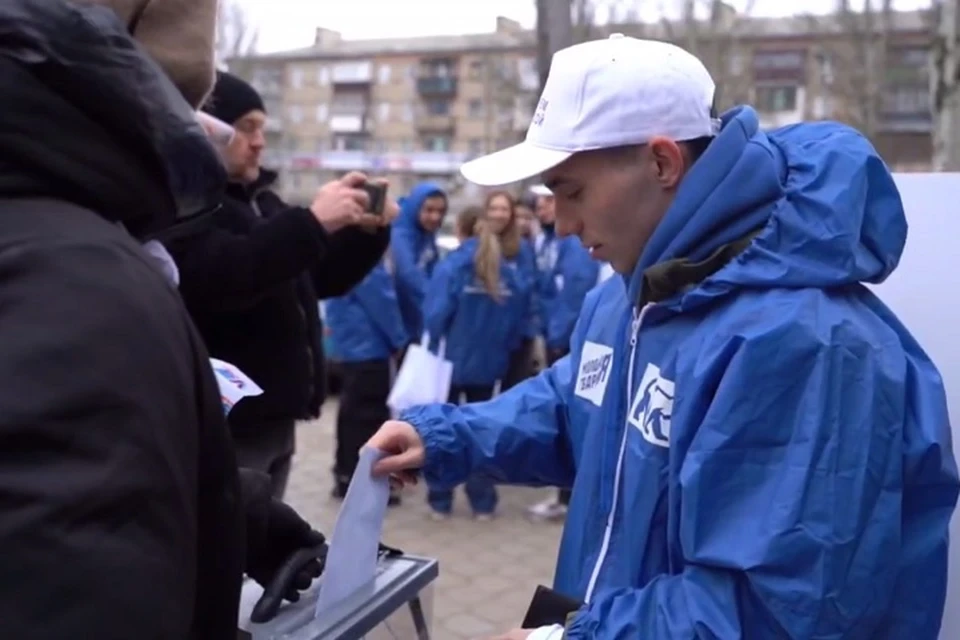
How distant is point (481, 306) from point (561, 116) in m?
4.74

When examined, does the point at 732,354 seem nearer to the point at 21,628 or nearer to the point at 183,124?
the point at 183,124

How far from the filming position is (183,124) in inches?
40.6

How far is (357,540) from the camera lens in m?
1.75

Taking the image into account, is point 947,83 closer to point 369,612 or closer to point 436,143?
point 369,612

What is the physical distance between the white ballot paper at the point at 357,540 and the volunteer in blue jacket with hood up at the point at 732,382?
5cm

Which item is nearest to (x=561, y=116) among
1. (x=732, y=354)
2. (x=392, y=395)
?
(x=732, y=354)

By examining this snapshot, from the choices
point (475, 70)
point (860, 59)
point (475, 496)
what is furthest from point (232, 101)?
point (475, 70)

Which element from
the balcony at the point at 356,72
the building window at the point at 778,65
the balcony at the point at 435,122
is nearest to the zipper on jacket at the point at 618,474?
the building window at the point at 778,65

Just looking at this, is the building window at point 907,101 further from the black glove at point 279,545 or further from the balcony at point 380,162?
the black glove at point 279,545

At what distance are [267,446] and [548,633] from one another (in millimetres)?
1677

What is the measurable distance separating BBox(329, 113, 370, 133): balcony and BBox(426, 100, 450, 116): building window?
430 centimetres

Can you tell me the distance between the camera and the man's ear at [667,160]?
5.33 ft

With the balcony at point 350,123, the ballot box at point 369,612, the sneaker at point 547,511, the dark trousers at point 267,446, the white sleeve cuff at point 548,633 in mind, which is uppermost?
the white sleeve cuff at point 548,633

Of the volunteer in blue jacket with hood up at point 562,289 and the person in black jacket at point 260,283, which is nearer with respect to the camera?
the person in black jacket at point 260,283
